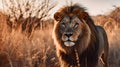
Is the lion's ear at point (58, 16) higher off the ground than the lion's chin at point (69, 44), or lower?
higher

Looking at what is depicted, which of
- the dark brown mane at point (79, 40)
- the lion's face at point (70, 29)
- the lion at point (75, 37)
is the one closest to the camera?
the lion's face at point (70, 29)

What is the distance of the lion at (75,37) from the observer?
6266 mm

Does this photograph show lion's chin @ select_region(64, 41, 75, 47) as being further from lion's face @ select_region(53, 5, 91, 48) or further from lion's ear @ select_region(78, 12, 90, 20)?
lion's ear @ select_region(78, 12, 90, 20)

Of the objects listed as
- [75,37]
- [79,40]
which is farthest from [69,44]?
[79,40]

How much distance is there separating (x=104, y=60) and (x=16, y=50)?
2.10m

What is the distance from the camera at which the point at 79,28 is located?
252 inches

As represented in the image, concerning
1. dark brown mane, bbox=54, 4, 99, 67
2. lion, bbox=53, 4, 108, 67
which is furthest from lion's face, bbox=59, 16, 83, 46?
dark brown mane, bbox=54, 4, 99, 67

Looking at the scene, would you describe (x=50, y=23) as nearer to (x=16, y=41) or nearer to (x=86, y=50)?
(x=16, y=41)

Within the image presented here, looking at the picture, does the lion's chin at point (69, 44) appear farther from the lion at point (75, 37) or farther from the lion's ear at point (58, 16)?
the lion's ear at point (58, 16)

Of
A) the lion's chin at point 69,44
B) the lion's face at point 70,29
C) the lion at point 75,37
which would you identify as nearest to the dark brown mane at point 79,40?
the lion at point 75,37

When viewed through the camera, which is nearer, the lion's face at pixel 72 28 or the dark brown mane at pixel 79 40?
the lion's face at pixel 72 28

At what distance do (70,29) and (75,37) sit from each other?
0.15 metres

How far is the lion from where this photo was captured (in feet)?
20.6

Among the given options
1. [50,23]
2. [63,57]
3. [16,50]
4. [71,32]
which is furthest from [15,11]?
[71,32]
